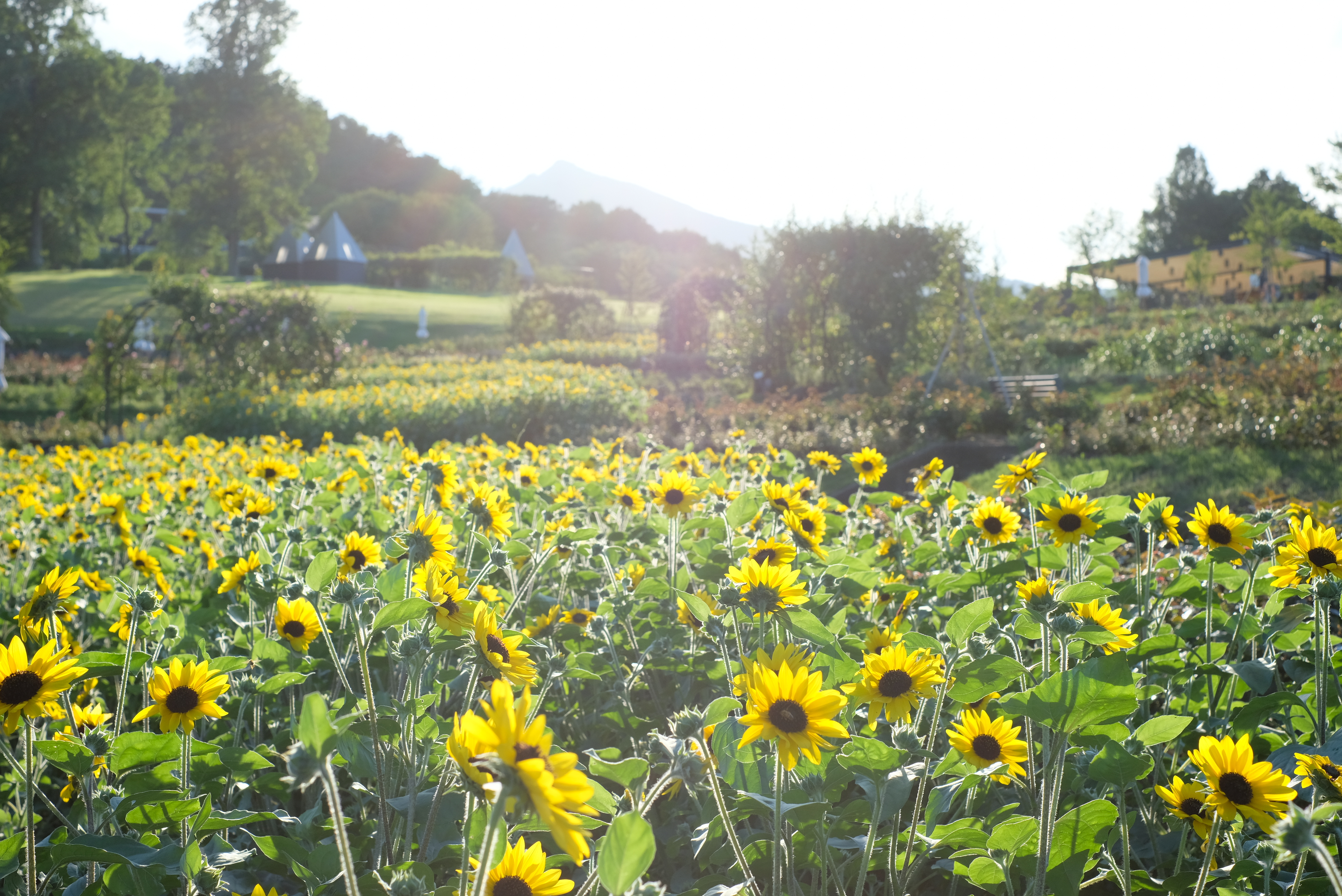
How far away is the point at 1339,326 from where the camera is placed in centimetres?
1378

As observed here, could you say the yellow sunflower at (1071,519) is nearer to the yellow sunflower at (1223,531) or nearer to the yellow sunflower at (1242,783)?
the yellow sunflower at (1223,531)

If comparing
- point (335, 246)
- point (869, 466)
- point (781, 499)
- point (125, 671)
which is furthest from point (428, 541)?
point (335, 246)

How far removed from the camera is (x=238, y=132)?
145ft

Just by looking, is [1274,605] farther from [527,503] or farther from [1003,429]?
[1003,429]

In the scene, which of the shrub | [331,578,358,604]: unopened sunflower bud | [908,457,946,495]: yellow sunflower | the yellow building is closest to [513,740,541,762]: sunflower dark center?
[331,578,358,604]: unopened sunflower bud

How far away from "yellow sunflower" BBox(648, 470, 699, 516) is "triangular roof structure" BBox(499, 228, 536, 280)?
4359 cm

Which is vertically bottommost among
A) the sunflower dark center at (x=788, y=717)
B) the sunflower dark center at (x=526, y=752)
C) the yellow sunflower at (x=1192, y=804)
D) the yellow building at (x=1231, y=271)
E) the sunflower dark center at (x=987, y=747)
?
the yellow sunflower at (x=1192, y=804)

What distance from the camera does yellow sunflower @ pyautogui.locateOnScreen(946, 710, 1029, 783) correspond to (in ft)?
4.30

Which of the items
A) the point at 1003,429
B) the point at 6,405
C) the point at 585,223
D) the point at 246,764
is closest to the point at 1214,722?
the point at 246,764

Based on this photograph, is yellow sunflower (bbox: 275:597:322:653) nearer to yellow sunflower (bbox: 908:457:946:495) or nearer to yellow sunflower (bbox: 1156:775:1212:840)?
yellow sunflower (bbox: 1156:775:1212:840)

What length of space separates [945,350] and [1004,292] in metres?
12.9

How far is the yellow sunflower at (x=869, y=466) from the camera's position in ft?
9.70

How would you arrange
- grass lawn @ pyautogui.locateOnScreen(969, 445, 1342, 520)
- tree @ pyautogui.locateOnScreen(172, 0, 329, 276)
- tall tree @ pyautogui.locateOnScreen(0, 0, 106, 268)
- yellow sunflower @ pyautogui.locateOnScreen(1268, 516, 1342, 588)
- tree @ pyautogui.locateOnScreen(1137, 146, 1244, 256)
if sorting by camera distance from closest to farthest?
yellow sunflower @ pyautogui.locateOnScreen(1268, 516, 1342, 588), grass lawn @ pyautogui.locateOnScreen(969, 445, 1342, 520), tall tree @ pyautogui.locateOnScreen(0, 0, 106, 268), tree @ pyautogui.locateOnScreen(172, 0, 329, 276), tree @ pyautogui.locateOnScreen(1137, 146, 1244, 256)

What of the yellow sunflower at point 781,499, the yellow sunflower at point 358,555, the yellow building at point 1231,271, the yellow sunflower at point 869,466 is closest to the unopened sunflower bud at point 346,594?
the yellow sunflower at point 358,555
